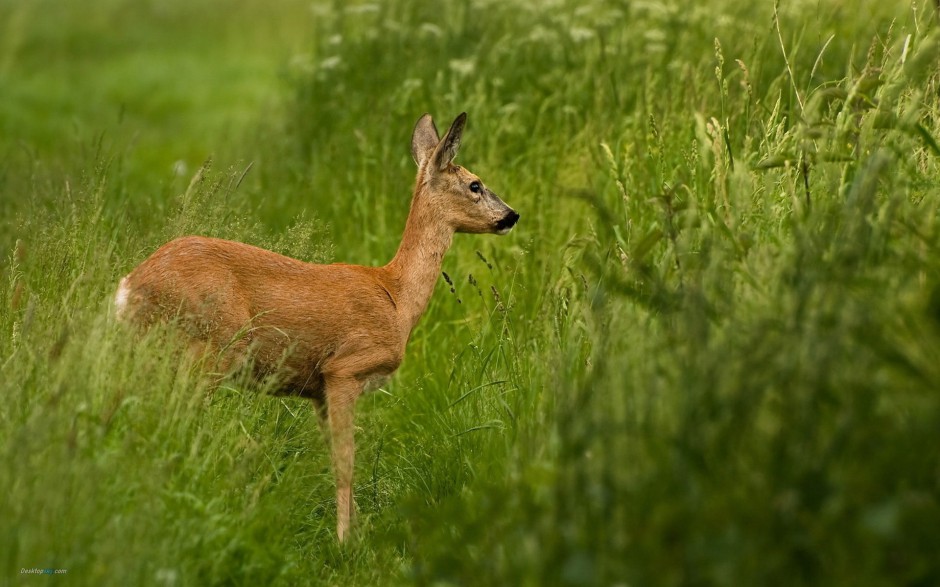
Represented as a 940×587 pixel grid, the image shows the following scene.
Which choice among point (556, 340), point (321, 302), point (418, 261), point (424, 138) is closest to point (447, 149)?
point (424, 138)

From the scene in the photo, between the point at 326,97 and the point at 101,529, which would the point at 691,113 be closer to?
the point at 326,97

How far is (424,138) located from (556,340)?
5.72 feet

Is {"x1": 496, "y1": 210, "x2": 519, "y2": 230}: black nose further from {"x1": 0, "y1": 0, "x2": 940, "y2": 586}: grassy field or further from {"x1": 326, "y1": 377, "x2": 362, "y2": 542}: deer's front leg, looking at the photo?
{"x1": 326, "y1": 377, "x2": 362, "y2": 542}: deer's front leg

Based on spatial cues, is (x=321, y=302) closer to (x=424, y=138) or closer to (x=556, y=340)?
(x=556, y=340)

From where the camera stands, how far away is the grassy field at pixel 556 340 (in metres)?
3.07

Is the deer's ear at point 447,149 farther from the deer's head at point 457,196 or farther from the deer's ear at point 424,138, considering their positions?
the deer's ear at point 424,138

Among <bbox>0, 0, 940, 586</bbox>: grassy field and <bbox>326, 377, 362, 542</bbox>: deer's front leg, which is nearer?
<bbox>0, 0, 940, 586</bbox>: grassy field

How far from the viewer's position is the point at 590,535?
311 cm

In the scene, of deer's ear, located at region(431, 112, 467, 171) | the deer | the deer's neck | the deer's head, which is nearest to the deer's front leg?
the deer

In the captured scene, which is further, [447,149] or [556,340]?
[447,149]

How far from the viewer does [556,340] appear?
16.3 feet

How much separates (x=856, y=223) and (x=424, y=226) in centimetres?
270

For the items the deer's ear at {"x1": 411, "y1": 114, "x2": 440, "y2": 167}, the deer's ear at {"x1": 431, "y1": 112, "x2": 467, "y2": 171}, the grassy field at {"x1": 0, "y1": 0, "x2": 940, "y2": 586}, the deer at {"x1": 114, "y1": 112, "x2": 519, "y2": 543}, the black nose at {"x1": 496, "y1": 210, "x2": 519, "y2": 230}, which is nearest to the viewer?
the grassy field at {"x1": 0, "y1": 0, "x2": 940, "y2": 586}

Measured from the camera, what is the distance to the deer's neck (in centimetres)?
582
